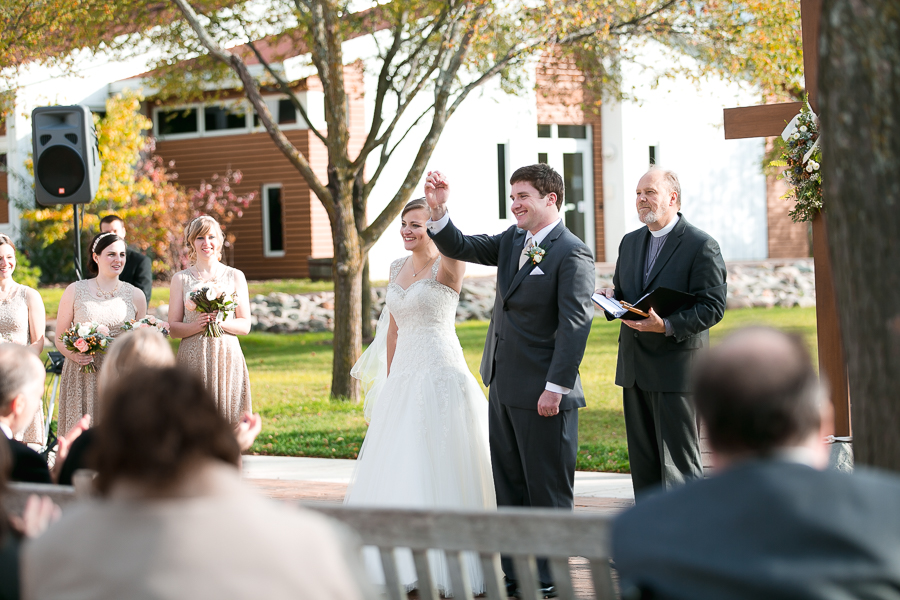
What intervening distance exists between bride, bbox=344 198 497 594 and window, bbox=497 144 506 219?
17916 mm

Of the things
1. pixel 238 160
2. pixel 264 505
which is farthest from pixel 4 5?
pixel 238 160

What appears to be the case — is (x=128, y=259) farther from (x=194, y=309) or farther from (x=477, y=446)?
(x=477, y=446)

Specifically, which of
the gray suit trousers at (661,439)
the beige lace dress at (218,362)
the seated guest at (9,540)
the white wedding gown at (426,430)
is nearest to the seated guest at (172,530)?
the seated guest at (9,540)

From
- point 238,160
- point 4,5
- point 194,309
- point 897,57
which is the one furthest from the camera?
point 238,160

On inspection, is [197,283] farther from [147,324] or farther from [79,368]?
[79,368]

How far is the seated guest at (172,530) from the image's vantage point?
1881mm

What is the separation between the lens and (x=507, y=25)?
1125 cm

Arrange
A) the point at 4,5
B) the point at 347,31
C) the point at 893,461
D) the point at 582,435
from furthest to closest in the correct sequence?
1. the point at 347,31
2. the point at 4,5
3. the point at 582,435
4. the point at 893,461

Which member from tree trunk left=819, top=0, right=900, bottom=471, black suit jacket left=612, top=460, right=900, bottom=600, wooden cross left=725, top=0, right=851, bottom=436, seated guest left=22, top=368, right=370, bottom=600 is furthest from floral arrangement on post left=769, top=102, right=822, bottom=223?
seated guest left=22, top=368, right=370, bottom=600

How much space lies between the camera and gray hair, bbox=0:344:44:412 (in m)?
3.05

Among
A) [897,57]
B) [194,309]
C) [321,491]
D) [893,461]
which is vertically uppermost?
[897,57]

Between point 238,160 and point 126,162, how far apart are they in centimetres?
334

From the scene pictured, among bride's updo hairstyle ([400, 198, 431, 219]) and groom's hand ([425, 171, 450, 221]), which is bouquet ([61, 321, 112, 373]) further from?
groom's hand ([425, 171, 450, 221])

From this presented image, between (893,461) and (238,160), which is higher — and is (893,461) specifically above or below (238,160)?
below
